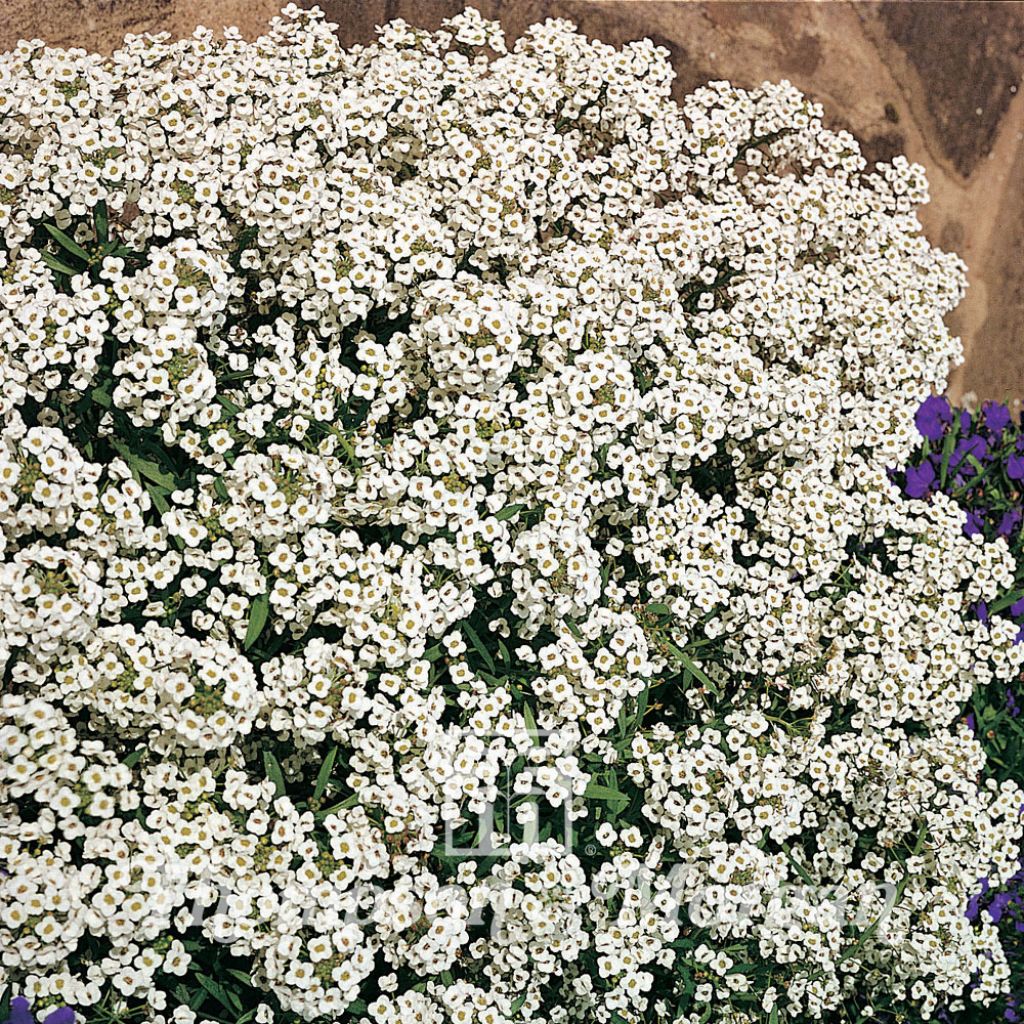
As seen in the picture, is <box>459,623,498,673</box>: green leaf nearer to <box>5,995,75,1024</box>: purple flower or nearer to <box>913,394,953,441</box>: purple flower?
<box>5,995,75,1024</box>: purple flower

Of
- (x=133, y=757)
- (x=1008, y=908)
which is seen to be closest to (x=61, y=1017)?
(x=133, y=757)

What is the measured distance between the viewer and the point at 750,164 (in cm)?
452

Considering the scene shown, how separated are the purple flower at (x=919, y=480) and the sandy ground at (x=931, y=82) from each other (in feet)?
5.45

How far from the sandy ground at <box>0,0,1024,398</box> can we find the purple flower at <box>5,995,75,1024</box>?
4.22 metres

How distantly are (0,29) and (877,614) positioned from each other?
3.71 meters

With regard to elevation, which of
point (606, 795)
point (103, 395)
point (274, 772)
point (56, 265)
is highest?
point (56, 265)

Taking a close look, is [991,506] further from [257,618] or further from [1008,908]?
[257,618]

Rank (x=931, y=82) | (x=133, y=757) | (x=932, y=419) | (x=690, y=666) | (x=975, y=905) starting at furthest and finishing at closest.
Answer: (x=931, y=82), (x=932, y=419), (x=975, y=905), (x=690, y=666), (x=133, y=757)

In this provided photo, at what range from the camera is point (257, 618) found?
309cm

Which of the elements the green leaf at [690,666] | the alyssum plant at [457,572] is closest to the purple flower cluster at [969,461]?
the alyssum plant at [457,572]

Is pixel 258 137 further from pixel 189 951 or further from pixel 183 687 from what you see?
pixel 189 951

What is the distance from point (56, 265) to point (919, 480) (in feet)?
10.2

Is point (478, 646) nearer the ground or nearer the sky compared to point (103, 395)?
nearer the ground

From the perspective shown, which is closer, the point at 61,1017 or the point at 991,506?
the point at 61,1017
